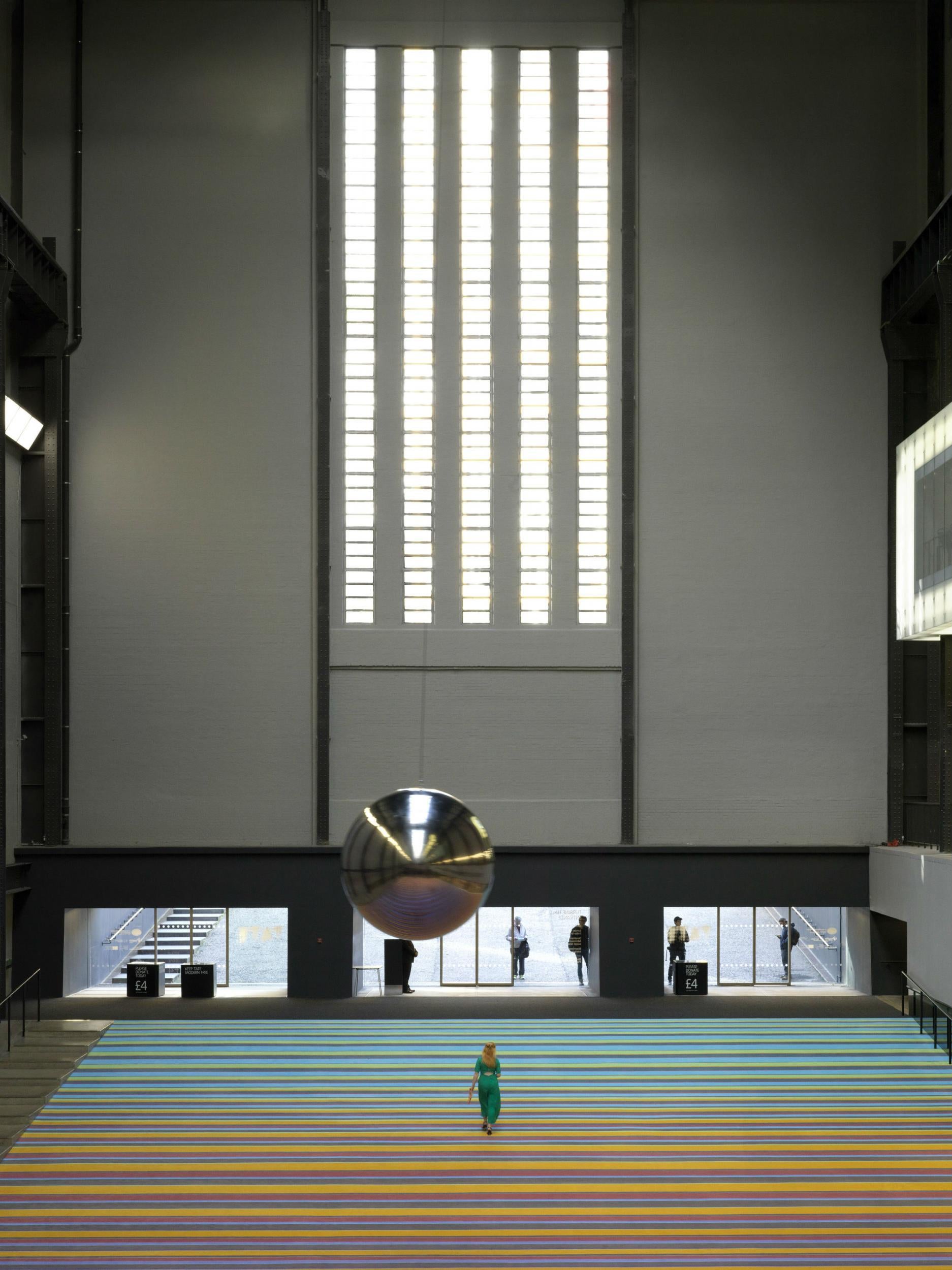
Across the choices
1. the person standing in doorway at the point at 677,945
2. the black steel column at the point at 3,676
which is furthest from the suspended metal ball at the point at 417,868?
the person standing in doorway at the point at 677,945

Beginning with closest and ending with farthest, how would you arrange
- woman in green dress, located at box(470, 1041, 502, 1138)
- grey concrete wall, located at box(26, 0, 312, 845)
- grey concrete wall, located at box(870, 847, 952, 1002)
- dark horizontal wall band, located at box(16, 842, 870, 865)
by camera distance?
woman in green dress, located at box(470, 1041, 502, 1138) < grey concrete wall, located at box(870, 847, 952, 1002) < dark horizontal wall band, located at box(16, 842, 870, 865) < grey concrete wall, located at box(26, 0, 312, 845)

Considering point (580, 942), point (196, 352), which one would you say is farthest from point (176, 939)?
point (196, 352)

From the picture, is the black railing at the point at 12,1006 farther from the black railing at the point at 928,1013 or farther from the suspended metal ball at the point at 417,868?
the black railing at the point at 928,1013

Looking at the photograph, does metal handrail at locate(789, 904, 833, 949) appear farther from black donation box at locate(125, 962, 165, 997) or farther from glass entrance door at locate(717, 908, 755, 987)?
black donation box at locate(125, 962, 165, 997)

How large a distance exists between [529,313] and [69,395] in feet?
29.4

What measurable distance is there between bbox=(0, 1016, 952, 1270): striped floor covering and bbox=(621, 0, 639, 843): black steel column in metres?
5.63

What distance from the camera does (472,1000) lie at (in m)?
21.1

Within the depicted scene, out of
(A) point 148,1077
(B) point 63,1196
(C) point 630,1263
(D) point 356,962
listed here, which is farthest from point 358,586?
(C) point 630,1263

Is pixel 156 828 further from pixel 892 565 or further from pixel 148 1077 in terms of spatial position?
pixel 892 565

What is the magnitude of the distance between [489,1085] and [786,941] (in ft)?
33.0

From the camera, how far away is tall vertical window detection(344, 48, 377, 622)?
2155cm

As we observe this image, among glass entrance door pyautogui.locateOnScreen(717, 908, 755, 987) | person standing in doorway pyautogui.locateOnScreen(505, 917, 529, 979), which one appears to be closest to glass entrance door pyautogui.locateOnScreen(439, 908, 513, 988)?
person standing in doorway pyautogui.locateOnScreen(505, 917, 529, 979)

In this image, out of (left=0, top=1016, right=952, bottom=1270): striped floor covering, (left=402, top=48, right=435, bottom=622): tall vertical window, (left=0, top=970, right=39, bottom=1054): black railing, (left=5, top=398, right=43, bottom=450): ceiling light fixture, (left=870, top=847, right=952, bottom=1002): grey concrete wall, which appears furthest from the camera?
(left=402, top=48, right=435, bottom=622): tall vertical window

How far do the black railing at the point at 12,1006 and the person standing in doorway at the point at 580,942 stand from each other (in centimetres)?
984
